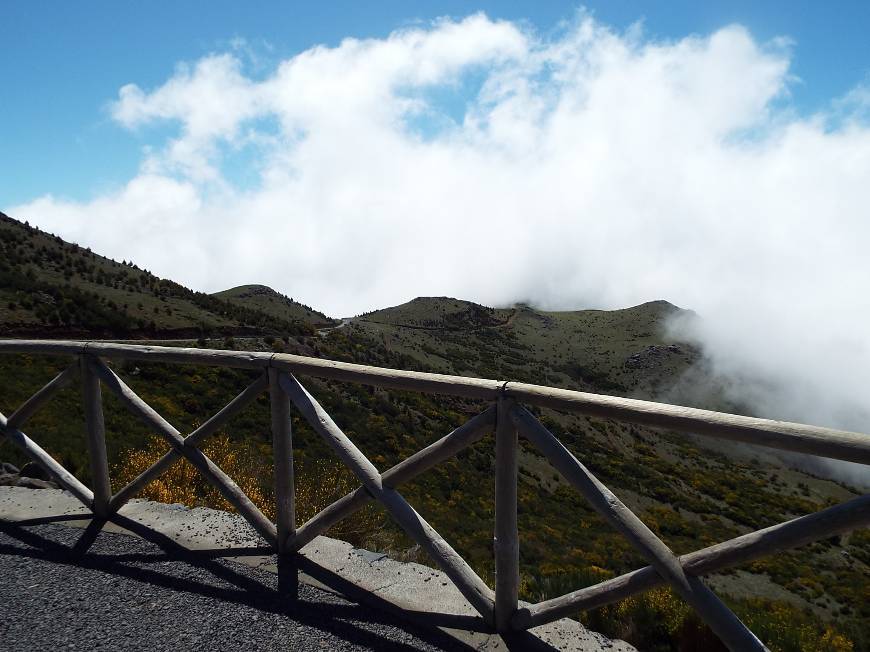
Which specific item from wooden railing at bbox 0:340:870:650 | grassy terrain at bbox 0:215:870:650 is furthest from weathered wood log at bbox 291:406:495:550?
grassy terrain at bbox 0:215:870:650

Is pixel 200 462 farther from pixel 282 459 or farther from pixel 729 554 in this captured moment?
pixel 729 554

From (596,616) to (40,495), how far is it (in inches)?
201

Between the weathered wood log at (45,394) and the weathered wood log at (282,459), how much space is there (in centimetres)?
191

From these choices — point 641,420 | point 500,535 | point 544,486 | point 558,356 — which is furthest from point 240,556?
point 558,356

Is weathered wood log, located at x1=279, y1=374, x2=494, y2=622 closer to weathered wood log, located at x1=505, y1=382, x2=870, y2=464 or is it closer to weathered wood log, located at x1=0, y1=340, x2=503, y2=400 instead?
weathered wood log, located at x1=0, y1=340, x2=503, y2=400

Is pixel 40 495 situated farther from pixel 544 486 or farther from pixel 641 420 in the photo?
pixel 544 486

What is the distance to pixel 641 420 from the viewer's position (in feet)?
8.04

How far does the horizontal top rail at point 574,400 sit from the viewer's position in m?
1.99

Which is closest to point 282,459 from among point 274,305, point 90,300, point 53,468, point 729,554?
point 53,468

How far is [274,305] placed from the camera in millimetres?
83812

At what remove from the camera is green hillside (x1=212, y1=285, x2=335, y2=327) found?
241ft

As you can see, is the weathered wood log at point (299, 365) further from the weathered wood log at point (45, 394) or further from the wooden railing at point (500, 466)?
the weathered wood log at point (45, 394)

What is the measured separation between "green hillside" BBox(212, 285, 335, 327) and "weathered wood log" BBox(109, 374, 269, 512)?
63442 mm

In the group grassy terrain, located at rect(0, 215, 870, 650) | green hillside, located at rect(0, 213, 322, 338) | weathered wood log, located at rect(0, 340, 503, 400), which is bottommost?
grassy terrain, located at rect(0, 215, 870, 650)
